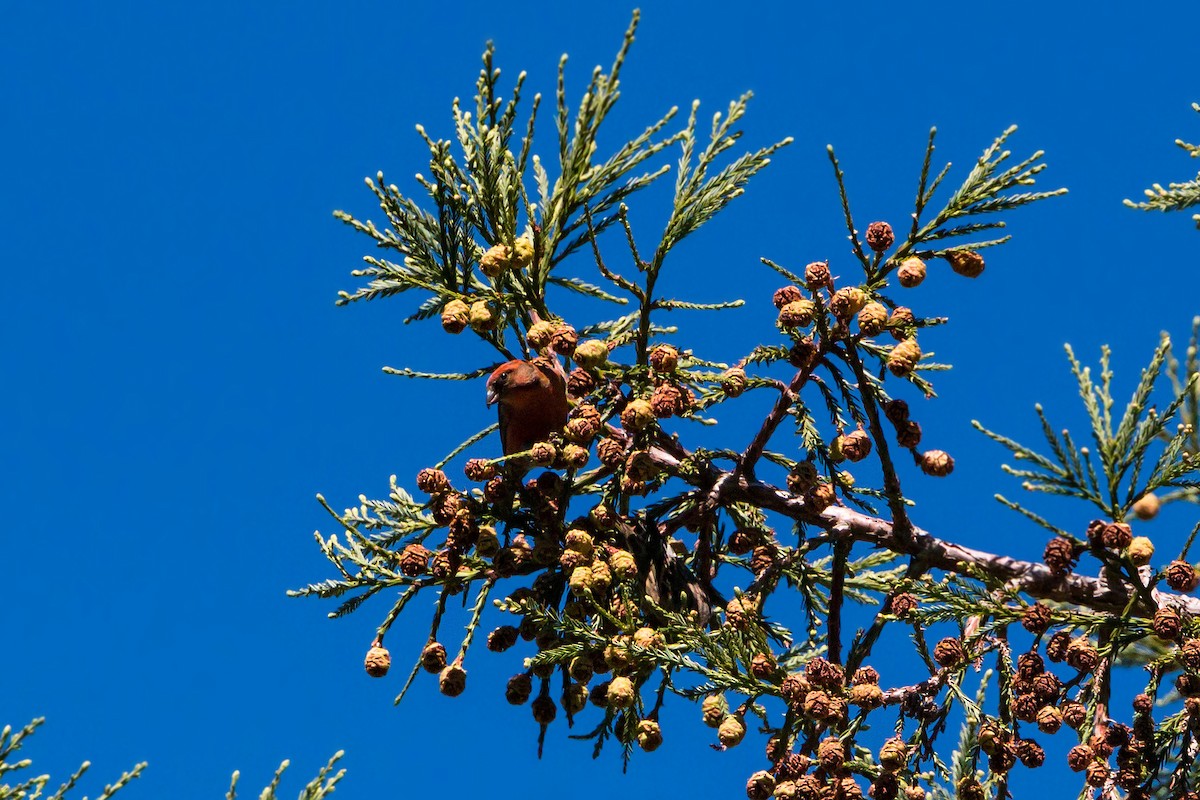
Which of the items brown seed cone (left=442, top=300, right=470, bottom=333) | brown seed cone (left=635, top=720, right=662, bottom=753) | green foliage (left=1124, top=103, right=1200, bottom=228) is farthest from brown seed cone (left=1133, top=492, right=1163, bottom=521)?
brown seed cone (left=442, top=300, right=470, bottom=333)

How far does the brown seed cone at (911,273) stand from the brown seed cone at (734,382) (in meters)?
0.59

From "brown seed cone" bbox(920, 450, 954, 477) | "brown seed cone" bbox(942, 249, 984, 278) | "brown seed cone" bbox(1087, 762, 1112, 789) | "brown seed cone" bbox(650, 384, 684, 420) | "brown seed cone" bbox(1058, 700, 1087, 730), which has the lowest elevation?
"brown seed cone" bbox(1087, 762, 1112, 789)

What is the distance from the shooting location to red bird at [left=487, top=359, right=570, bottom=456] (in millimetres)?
4949

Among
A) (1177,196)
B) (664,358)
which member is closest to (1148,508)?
(1177,196)

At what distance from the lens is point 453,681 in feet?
15.7

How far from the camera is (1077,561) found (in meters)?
4.42

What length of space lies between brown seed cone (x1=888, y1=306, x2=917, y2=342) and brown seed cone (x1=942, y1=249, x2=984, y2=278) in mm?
262

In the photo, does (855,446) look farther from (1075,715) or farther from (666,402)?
(1075,715)

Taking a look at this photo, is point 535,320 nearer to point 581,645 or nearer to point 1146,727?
point 581,645

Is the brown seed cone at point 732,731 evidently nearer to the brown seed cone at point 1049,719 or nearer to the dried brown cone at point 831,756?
the dried brown cone at point 831,756

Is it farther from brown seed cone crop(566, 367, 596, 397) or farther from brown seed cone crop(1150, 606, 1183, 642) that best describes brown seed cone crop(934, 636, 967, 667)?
brown seed cone crop(566, 367, 596, 397)

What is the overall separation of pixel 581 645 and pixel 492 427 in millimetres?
1166

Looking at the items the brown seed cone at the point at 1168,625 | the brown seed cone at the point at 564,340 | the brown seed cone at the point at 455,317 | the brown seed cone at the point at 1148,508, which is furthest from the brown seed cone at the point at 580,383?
the brown seed cone at the point at 1148,508

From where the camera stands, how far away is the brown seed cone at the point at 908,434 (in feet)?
15.1
